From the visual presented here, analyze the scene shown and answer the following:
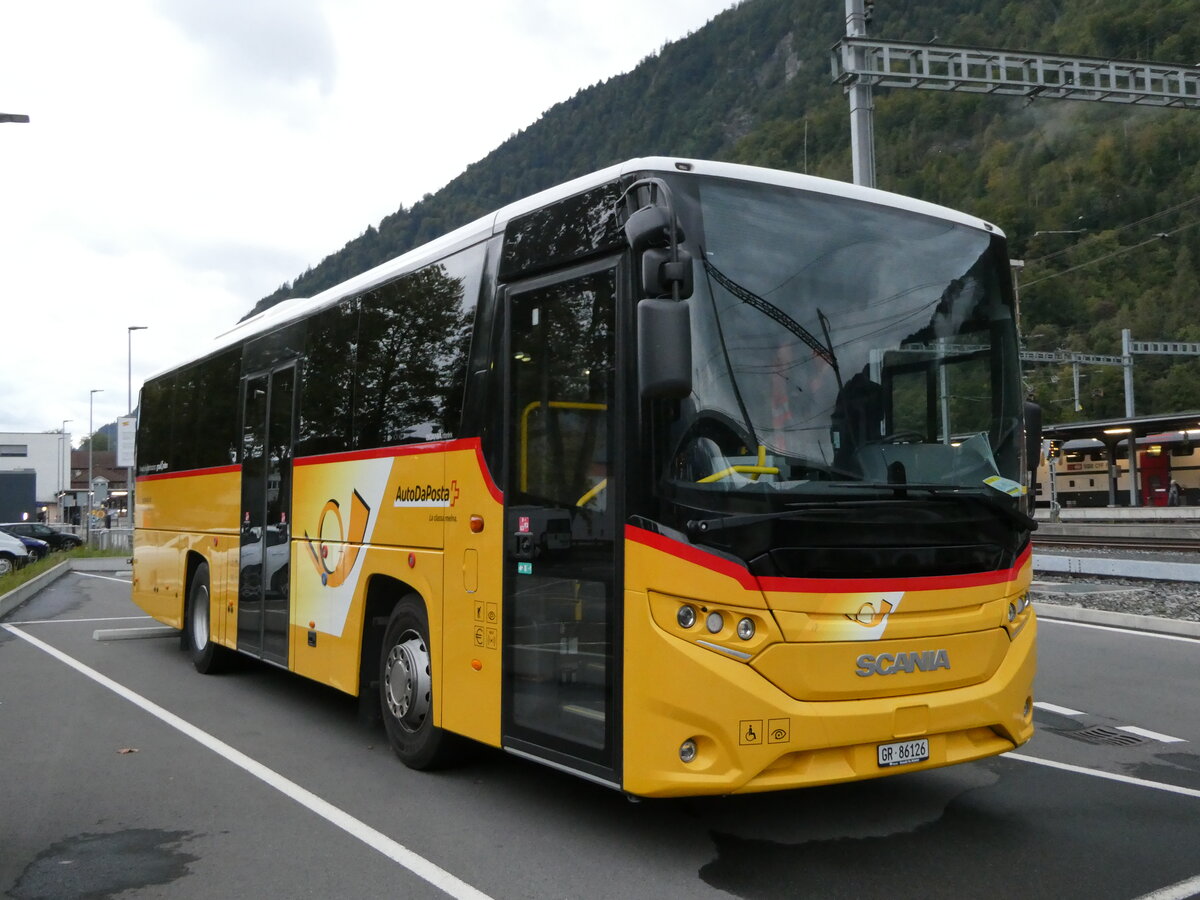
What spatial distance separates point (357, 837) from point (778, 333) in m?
3.19

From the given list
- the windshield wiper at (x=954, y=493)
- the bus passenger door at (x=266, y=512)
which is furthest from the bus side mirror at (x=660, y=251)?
the bus passenger door at (x=266, y=512)

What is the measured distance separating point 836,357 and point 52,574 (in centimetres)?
2706

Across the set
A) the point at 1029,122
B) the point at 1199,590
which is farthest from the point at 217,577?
the point at 1029,122

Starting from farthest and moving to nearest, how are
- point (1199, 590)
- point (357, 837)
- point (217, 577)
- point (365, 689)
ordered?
point (1199, 590)
point (217, 577)
point (365, 689)
point (357, 837)

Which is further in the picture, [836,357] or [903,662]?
[836,357]

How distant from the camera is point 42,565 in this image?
30391mm

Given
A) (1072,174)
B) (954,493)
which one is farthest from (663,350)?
(1072,174)

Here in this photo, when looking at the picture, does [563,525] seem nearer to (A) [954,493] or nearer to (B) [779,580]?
(B) [779,580]

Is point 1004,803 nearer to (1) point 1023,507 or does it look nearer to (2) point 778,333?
(1) point 1023,507

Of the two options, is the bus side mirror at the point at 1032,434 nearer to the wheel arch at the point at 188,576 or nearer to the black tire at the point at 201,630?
the black tire at the point at 201,630

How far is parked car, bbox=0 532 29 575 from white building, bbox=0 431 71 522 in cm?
7189

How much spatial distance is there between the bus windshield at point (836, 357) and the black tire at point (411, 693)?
2.53 metres

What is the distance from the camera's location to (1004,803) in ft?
20.6

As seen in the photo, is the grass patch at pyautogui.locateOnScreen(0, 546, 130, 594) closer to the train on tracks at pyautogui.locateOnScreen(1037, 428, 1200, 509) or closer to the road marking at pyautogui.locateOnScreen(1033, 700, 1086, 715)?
the road marking at pyautogui.locateOnScreen(1033, 700, 1086, 715)
